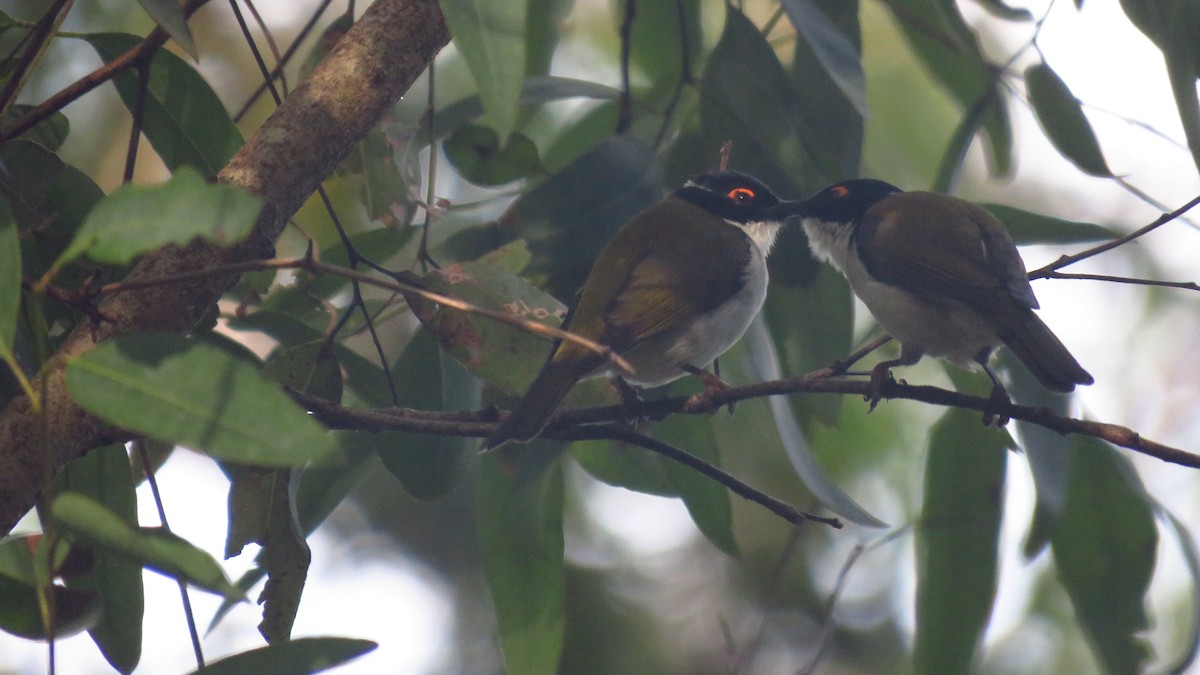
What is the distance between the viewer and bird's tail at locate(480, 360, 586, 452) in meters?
2.08

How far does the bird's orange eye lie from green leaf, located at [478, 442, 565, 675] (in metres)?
1.24

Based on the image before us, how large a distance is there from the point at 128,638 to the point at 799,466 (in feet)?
4.46

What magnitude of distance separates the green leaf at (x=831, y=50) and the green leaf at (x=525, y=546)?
3.60 feet


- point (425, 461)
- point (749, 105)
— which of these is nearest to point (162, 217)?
point (425, 461)

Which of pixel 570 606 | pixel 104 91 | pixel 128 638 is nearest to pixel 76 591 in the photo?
pixel 128 638

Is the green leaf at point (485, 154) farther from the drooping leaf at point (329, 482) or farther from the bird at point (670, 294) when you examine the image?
the drooping leaf at point (329, 482)

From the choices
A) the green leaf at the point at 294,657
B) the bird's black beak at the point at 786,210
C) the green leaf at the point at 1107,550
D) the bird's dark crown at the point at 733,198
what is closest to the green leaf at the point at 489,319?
the green leaf at the point at 294,657

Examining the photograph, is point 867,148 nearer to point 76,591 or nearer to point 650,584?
point 650,584

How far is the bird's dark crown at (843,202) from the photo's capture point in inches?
131

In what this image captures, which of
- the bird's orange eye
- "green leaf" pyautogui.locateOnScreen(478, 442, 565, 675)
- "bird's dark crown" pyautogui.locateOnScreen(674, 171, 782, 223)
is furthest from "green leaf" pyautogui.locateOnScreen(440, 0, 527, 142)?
the bird's orange eye

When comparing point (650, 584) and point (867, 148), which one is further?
point (650, 584)

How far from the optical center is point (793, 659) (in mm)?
6906

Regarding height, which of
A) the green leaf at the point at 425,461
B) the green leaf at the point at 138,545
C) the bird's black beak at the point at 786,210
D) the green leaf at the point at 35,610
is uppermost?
the bird's black beak at the point at 786,210

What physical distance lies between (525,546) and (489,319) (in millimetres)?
734
